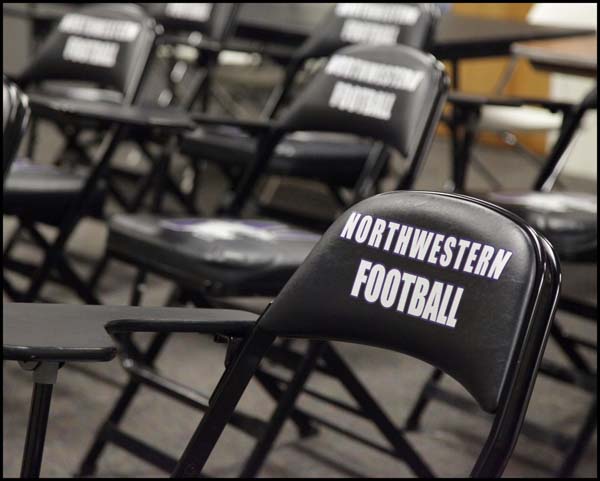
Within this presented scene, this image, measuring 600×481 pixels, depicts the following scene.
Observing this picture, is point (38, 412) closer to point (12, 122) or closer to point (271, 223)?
point (12, 122)

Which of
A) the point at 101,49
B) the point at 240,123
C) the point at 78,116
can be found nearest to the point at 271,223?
the point at 240,123

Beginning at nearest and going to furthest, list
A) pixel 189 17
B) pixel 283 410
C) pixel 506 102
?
pixel 283 410
pixel 506 102
pixel 189 17

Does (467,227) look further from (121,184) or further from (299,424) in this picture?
(121,184)

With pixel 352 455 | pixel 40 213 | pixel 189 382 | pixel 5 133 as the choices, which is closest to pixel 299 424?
pixel 352 455

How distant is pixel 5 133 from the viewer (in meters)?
1.78

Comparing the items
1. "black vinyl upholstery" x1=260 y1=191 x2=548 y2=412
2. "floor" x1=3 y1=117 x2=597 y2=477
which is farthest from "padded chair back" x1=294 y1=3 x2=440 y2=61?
"black vinyl upholstery" x1=260 y1=191 x2=548 y2=412

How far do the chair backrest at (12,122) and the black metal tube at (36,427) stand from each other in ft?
2.19

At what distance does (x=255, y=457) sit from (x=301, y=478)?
28cm

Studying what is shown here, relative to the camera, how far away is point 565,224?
2471 millimetres

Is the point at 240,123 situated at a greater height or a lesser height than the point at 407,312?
lesser

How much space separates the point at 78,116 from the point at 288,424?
90cm

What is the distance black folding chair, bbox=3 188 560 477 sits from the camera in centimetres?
116

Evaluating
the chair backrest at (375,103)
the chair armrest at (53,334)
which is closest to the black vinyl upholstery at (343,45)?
the chair backrest at (375,103)

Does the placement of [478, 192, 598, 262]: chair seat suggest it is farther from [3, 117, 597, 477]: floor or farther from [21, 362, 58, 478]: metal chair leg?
[21, 362, 58, 478]: metal chair leg
